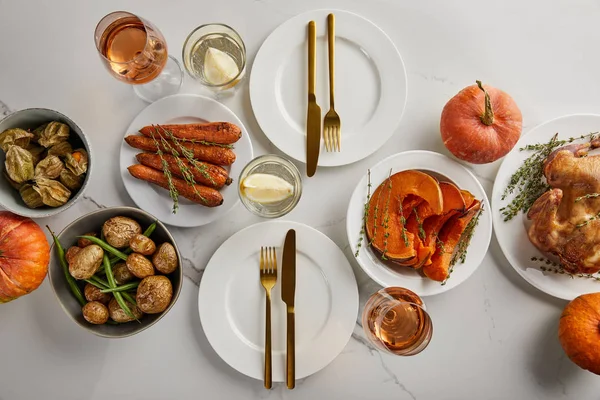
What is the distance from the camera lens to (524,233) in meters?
1.24

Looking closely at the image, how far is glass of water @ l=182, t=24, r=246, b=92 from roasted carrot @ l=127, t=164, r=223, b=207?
0.25 m

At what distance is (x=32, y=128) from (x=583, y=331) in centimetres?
140

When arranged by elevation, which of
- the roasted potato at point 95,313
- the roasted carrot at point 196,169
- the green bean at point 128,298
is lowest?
the roasted potato at point 95,313

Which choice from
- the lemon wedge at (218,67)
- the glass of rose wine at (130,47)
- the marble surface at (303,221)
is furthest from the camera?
the marble surface at (303,221)

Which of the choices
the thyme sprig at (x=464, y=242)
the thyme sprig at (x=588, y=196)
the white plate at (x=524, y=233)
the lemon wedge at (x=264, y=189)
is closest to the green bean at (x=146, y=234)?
the lemon wedge at (x=264, y=189)

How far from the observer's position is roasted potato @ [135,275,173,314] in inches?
42.3

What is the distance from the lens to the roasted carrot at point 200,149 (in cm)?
119

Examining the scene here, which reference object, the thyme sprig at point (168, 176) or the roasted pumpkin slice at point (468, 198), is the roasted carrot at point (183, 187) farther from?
the roasted pumpkin slice at point (468, 198)

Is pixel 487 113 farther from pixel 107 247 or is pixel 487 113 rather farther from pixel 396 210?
pixel 107 247

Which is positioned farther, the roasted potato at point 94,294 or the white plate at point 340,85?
the white plate at point 340,85

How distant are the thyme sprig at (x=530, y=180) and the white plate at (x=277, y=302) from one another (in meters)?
0.45

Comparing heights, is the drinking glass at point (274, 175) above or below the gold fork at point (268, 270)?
above

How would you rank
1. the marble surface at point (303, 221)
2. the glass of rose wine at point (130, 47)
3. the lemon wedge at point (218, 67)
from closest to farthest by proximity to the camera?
the glass of rose wine at point (130, 47), the lemon wedge at point (218, 67), the marble surface at point (303, 221)

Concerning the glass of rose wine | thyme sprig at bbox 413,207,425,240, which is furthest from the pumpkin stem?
the glass of rose wine
